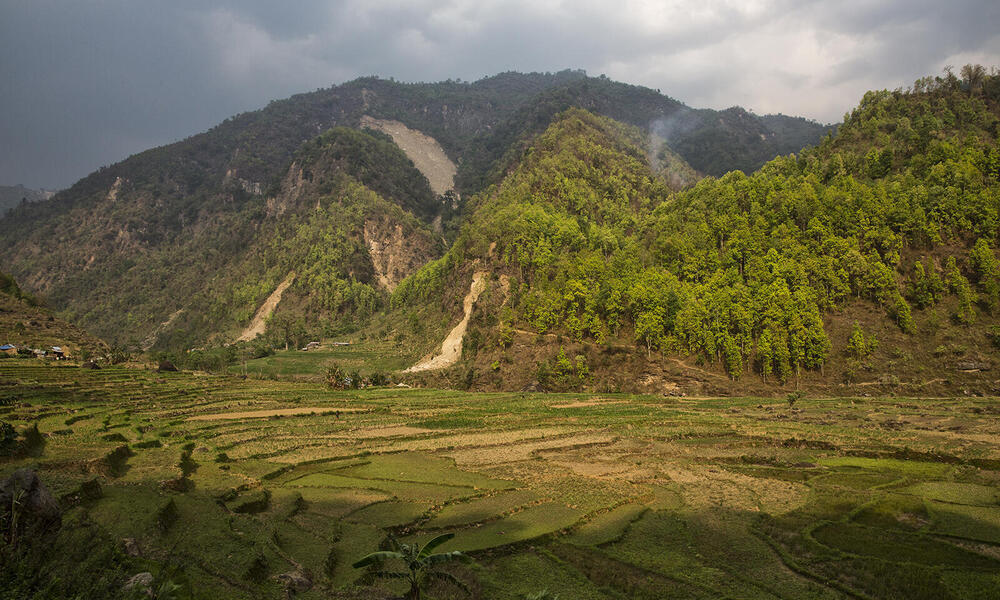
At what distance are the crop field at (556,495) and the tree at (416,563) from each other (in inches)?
18.6

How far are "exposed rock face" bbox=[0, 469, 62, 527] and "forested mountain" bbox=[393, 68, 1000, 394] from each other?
57352 millimetres

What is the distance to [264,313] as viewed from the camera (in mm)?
145250

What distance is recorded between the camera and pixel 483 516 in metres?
18.7

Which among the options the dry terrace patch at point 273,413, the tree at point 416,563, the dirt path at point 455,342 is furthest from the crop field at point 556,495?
the dirt path at point 455,342

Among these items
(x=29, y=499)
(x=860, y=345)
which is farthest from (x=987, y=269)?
(x=29, y=499)

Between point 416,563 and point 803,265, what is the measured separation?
68402 mm

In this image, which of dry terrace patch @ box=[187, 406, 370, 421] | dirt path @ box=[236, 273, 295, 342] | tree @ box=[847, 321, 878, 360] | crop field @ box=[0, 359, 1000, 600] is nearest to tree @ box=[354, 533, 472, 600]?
crop field @ box=[0, 359, 1000, 600]

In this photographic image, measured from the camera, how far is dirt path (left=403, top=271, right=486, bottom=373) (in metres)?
81.7

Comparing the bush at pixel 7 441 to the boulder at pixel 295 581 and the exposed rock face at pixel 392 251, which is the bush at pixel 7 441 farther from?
the exposed rock face at pixel 392 251

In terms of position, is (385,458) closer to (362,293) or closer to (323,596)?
(323,596)

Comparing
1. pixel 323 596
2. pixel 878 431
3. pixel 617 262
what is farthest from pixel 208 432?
pixel 617 262

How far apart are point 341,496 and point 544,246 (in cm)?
6847

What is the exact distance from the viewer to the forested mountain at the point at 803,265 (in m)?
59.2

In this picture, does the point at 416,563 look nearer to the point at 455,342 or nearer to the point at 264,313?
the point at 455,342
